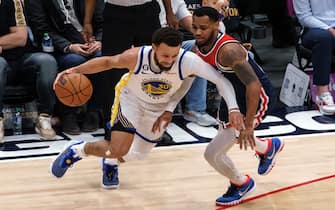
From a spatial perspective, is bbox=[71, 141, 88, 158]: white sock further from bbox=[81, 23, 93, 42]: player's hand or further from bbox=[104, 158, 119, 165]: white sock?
bbox=[81, 23, 93, 42]: player's hand

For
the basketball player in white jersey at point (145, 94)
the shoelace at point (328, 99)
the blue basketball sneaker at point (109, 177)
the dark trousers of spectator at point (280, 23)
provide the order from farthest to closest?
the dark trousers of spectator at point (280, 23)
the shoelace at point (328, 99)
the blue basketball sneaker at point (109, 177)
the basketball player in white jersey at point (145, 94)

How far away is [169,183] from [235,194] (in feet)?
1.95

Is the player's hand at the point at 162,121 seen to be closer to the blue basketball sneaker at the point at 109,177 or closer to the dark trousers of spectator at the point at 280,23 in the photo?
the blue basketball sneaker at the point at 109,177

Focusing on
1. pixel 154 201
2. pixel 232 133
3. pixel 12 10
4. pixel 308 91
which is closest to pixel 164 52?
pixel 232 133

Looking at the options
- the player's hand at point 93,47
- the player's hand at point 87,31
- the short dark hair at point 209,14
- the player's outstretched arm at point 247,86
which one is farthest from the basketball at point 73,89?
the player's hand at point 93,47

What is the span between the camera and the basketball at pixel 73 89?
4.93m

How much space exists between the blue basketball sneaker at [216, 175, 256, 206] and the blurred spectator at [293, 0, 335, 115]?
2.18 m

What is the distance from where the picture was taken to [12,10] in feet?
21.6

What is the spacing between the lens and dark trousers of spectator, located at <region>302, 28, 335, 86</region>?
714cm

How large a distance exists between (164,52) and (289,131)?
2.31m

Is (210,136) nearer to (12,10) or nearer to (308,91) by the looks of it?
(308,91)

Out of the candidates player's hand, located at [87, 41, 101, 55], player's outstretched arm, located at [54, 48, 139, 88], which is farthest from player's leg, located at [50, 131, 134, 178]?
player's hand, located at [87, 41, 101, 55]

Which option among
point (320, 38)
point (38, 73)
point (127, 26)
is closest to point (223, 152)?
point (127, 26)

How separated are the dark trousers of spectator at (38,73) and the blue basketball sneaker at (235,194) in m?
2.02
